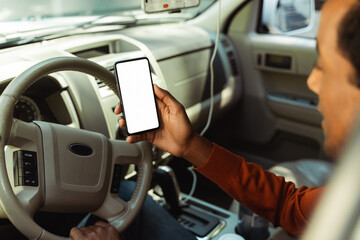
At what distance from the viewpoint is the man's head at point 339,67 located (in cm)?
59

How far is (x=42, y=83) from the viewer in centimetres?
136

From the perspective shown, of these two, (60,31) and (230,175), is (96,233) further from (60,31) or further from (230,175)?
(60,31)

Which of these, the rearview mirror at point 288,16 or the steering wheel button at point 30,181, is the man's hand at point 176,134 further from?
the rearview mirror at point 288,16

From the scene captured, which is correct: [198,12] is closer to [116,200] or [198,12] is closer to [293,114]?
[293,114]

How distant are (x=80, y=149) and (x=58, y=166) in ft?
0.28

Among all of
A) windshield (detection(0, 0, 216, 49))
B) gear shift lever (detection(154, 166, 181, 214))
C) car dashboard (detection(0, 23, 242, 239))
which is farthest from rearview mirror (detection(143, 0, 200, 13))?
gear shift lever (detection(154, 166, 181, 214))

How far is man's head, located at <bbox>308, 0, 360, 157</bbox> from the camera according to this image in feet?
1.94

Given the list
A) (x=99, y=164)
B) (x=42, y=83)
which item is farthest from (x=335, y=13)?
(x=42, y=83)

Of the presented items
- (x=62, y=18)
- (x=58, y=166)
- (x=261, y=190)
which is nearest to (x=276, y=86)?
(x=62, y=18)

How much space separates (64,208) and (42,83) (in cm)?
45

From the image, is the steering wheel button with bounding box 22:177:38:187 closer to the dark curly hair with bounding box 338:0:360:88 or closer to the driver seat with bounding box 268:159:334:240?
the dark curly hair with bounding box 338:0:360:88

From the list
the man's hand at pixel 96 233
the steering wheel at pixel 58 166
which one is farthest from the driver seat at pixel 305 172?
the man's hand at pixel 96 233

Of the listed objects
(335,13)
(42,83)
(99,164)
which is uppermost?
(335,13)

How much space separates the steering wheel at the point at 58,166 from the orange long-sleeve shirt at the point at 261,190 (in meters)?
0.21
